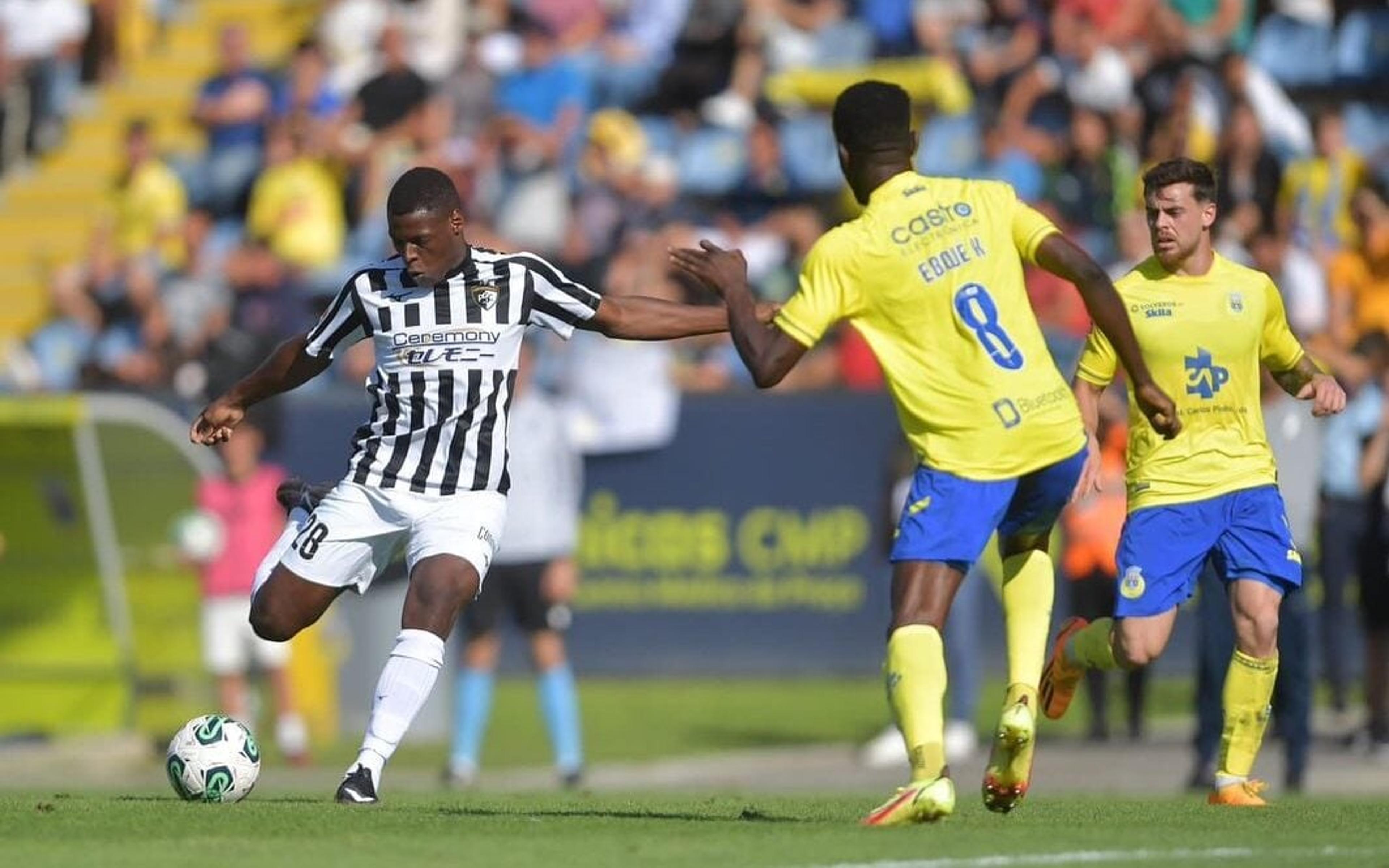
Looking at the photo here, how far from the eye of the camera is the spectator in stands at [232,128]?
998 inches

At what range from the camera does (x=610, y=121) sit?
23328mm

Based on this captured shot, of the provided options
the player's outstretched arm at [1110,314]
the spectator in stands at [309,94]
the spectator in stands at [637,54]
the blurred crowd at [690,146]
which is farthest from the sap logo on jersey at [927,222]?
the spectator in stands at [309,94]

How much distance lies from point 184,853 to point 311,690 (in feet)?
33.4

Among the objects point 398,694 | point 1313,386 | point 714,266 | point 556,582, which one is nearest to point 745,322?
point 714,266

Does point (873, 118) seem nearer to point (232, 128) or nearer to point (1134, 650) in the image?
point (1134, 650)

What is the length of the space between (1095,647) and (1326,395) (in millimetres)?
1338

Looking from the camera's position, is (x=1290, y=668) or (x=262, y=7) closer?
(x=1290, y=668)

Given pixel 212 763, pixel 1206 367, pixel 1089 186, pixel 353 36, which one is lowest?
pixel 212 763

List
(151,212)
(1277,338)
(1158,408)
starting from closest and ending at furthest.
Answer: (1158,408)
(1277,338)
(151,212)

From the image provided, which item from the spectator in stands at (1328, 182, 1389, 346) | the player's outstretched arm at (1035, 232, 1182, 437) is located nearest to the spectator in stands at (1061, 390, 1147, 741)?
the spectator in stands at (1328, 182, 1389, 346)

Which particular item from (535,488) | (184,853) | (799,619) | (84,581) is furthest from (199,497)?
(184,853)

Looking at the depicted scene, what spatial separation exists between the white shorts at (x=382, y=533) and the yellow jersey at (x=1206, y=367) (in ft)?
7.89

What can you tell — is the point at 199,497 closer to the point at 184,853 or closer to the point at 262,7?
the point at 184,853

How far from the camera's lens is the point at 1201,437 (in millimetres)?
10203
